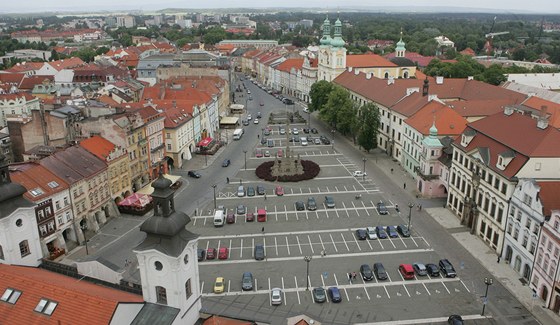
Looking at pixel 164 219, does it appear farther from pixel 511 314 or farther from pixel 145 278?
pixel 511 314

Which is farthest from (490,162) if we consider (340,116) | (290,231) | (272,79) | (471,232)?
(272,79)

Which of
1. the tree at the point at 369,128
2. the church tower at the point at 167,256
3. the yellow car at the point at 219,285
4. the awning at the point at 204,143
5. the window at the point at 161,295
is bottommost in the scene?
the yellow car at the point at 219,285

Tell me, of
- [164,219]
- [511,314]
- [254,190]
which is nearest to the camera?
[164,219]

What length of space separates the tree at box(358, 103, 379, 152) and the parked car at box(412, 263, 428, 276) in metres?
46.6

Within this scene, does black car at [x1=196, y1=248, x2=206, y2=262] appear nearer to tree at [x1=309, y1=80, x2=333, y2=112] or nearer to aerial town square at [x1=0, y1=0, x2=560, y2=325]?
aerial town square at [x1=0, y1=0, x2=560, y2=325]

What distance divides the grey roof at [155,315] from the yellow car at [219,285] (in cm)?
1796

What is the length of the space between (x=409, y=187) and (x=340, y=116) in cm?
3416

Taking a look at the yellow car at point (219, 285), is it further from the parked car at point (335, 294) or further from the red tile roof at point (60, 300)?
the red tile roof at point (60, 300)

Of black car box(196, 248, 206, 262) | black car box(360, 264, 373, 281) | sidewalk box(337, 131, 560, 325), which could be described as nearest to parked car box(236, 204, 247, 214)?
black car box(196, 248, 206, 262)

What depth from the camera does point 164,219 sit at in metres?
30.5

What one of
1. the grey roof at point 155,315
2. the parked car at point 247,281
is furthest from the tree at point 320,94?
the grey roof at point 155,315

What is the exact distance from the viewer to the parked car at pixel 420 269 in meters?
52.7

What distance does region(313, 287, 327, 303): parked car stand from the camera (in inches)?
1891

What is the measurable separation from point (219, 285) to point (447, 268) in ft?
79.9
